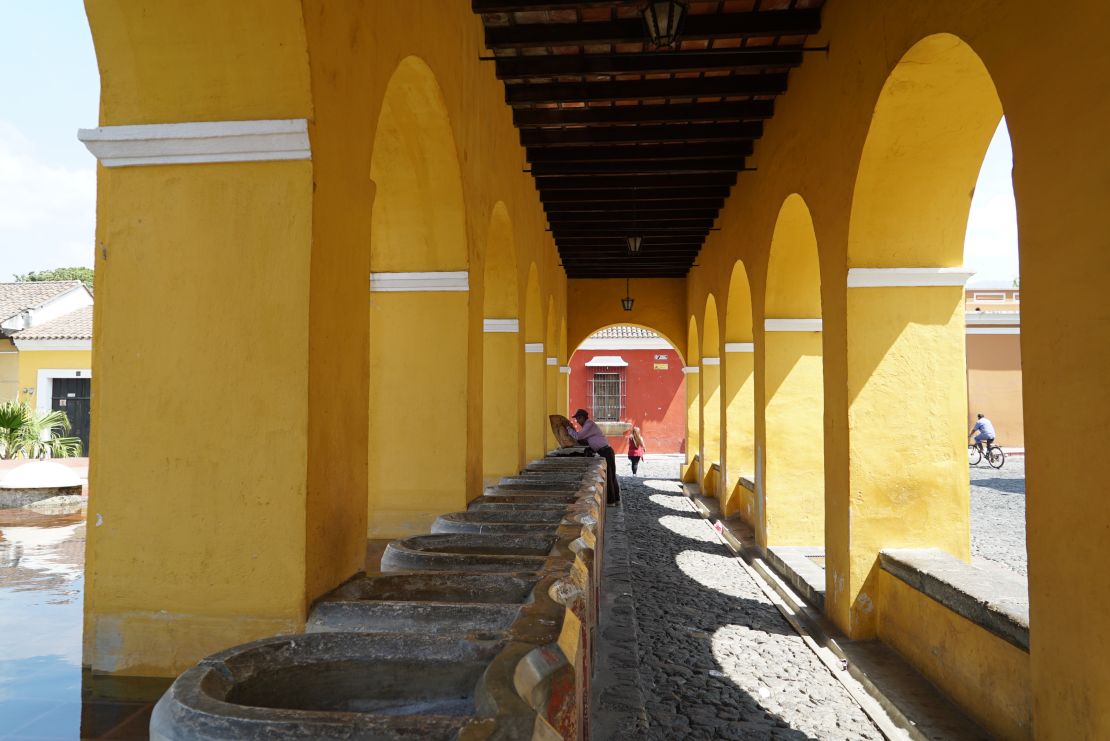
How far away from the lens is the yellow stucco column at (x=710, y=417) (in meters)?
12.6

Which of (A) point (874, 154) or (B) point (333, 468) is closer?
(B) point (333, 468)

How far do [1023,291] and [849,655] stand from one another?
270cm

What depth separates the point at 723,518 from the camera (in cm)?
1030

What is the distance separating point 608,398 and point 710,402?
34.4ft

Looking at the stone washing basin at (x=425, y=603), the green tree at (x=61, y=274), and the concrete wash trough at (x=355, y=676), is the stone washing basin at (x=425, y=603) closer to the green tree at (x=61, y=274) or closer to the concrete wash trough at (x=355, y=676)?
the concrete wash trough at (x=355, y=676)

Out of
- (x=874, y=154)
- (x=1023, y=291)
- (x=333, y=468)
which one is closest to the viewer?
(x=333, y=468)

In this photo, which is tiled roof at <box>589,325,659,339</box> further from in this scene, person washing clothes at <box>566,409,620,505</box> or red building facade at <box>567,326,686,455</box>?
person washing clothes at <box>566,409,620,505</box>

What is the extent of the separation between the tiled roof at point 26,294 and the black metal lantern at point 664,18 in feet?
65.0

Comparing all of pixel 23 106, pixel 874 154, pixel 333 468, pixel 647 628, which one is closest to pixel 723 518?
pixel 647 628

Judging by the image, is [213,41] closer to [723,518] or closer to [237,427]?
[237,427]

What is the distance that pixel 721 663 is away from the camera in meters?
4.72

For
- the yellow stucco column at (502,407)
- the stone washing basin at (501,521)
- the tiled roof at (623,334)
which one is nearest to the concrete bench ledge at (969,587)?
the stone washing basin at (501,521)

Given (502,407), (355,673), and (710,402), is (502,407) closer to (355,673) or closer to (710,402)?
(355,673)

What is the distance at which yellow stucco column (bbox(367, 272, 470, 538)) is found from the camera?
4.75 meters
